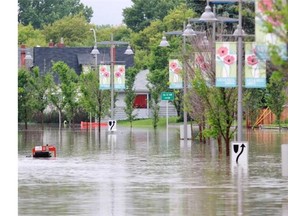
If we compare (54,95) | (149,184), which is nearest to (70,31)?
(54,95)

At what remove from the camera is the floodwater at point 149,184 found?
2261cm

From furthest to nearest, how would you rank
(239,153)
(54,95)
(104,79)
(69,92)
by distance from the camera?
(54,95)
(69,92)
(104,79)
(239,153)

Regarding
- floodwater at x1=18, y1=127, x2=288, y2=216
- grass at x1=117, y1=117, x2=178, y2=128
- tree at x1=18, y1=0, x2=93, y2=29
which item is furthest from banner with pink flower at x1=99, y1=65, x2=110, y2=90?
tree at x1=18, y1=0, x2=93, y2=29

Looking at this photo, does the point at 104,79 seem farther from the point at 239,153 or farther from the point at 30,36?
the point at 30,36

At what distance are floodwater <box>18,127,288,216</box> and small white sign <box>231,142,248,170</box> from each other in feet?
1.18

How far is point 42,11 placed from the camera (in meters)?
168

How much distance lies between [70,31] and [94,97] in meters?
73.1

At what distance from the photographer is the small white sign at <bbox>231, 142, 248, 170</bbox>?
118 ft

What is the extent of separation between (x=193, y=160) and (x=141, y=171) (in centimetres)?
613

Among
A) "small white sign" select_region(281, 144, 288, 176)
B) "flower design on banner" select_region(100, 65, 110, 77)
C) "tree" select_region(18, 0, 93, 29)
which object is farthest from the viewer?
"tree" select_region(18, 0, 93, 29)

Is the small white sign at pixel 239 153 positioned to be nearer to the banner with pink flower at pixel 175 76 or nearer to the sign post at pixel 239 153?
the sign post at pixel 239 153

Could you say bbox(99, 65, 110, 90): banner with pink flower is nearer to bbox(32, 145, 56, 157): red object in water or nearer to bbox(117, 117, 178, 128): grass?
bbox(117, 117, 178, 128): grass

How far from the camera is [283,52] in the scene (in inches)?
646

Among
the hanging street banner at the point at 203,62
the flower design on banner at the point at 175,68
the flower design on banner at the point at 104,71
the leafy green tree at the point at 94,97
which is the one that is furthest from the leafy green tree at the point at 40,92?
the hanging street banner at the point at 203,62
